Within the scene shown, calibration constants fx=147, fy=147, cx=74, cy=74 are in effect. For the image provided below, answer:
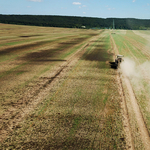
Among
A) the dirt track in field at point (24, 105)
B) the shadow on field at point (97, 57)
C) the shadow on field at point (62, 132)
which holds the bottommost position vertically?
the shadow on field at point (62, 132)

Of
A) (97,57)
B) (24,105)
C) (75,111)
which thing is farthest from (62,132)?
(97,57)

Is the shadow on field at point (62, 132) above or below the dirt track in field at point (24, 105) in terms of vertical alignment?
below

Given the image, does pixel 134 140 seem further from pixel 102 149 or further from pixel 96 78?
pixel 96 78

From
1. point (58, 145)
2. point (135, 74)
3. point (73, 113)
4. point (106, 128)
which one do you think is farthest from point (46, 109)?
point (135, 74)

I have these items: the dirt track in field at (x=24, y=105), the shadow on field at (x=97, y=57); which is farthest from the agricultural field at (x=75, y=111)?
the shadow on field at (x=97, y=57)

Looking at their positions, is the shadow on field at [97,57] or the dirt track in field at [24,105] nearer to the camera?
the dirt track in field at [24,105]

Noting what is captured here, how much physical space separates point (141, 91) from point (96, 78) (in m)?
2.76

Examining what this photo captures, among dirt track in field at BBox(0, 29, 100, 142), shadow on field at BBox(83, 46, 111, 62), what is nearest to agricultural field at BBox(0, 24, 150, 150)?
dirt track in field at BBox(0, 29, 100, 142)

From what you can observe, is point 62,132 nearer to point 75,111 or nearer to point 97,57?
point 75,111

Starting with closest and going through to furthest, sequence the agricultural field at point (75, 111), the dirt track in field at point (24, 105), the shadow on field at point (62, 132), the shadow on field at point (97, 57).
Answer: the shadow on field at point (62, 132), the agricultural field at point (75, 111), the dirt track in field at point (24, 105), the shadow on field at point (97, 57)

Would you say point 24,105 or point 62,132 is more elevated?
point 24,105

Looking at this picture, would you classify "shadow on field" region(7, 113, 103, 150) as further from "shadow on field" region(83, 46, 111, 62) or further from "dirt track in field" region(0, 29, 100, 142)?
"shadow on field" region(83, 46, 111, 62)

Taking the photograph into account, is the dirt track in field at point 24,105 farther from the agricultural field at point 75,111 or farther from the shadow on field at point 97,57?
the shadow on field at point 97,57

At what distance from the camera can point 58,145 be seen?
4.26 meters
